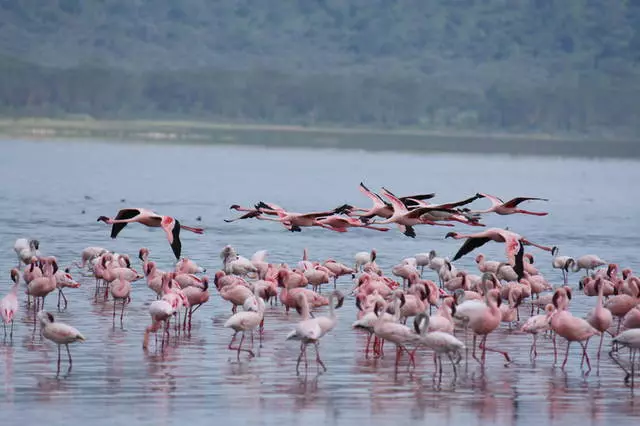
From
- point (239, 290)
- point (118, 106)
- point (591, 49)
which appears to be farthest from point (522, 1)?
point (239, 290)

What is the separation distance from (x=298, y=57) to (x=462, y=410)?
149096mm

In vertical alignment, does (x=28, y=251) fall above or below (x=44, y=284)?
above

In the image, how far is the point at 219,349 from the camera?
744 inches

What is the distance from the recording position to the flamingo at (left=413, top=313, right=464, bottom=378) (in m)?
17.1

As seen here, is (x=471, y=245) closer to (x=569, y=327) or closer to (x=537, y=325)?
(x=537, y=325)

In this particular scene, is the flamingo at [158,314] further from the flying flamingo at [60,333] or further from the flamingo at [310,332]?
the flamingo at [310,332]

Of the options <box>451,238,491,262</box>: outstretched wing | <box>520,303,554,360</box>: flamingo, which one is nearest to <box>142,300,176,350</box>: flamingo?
<box>451,238,491,262</box>: outstretched wing

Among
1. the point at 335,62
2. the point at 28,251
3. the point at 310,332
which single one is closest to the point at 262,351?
the point at 310,332

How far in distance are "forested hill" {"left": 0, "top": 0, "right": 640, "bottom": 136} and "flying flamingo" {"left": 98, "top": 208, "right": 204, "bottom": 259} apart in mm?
127389

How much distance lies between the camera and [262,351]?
61.9 ft

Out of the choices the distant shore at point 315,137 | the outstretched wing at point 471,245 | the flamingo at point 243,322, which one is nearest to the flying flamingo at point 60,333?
the flamingo at point 243,322

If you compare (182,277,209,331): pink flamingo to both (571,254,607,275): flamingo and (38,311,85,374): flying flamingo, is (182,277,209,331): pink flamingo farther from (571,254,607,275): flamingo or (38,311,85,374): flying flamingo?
(571,254,607,275): flamingo

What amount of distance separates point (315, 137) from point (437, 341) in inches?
5458

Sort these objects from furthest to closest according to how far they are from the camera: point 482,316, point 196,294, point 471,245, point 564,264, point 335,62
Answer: point 335,62
point 564,264
point 196,294
point 471,245
point 482,316
